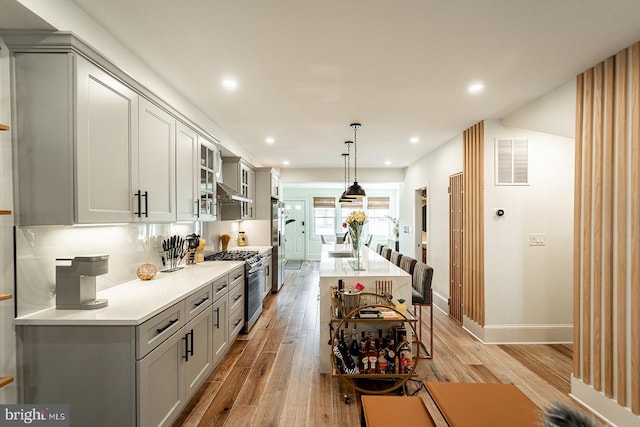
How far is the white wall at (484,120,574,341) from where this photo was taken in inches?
142

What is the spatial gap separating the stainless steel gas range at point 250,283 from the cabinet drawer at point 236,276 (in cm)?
8

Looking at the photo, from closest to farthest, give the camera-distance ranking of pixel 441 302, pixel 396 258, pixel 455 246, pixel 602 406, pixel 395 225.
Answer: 1. pixel 602 406
2. pixel 396 258
3. pixel 455 246
4. pixel 441 302
5. pixel 395 225

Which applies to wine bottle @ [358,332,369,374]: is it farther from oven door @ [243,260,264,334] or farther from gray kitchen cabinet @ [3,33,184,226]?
gray kitchen cabinet @ [3,33,184,226]

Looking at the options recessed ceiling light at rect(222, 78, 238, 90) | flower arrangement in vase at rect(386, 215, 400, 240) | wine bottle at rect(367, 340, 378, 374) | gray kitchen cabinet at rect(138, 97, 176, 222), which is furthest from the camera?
flower arrangement in vase at rect(386, 215, 400, 240)

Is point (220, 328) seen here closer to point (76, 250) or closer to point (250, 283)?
point (250, 283)

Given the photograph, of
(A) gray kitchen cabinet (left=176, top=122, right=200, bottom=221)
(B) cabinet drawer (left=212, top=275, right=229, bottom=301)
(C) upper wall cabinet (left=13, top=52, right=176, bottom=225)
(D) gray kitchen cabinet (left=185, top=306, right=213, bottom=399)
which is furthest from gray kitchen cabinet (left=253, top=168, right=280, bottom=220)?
(C) upper wall cabinet (left=13, top=52, right=176, bottom=225)

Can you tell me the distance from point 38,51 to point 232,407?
2621mm

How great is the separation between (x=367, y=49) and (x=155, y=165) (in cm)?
184

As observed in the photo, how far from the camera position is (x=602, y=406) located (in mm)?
2270

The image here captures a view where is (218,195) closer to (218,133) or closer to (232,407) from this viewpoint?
(218,133)

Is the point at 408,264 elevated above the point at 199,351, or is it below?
above

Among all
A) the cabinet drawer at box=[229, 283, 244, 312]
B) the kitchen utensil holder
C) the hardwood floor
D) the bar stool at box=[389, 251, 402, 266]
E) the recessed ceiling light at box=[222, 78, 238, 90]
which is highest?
the recessed ceiling light at box=[222, 78, 238, 90]

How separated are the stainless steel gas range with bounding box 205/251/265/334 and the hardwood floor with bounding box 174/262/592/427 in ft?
0.58

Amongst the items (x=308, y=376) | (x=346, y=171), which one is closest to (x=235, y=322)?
(x=308, y=376)
